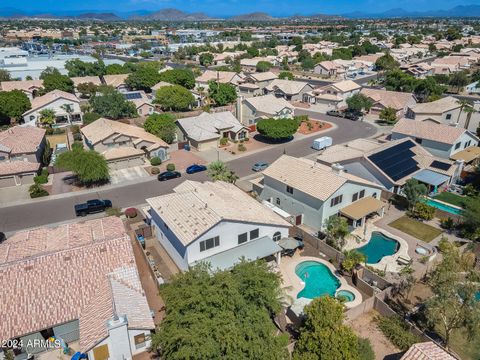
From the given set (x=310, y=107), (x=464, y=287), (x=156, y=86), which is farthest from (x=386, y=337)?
(x=156, y=86)

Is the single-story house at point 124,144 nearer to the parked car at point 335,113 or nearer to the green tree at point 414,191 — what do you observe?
the green tree at point 414,191

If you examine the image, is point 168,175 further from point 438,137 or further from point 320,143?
point 438,137

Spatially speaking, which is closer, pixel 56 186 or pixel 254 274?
pixel 254 274

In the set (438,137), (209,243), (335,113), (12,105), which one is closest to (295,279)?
(209,243)

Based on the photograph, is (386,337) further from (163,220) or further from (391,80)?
(391,80)

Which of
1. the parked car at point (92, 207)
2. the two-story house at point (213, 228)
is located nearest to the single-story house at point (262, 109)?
the parked car at point (92, 207)

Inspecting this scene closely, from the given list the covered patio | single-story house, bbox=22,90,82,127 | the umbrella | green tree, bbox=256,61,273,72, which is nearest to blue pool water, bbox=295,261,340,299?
the umbrella
